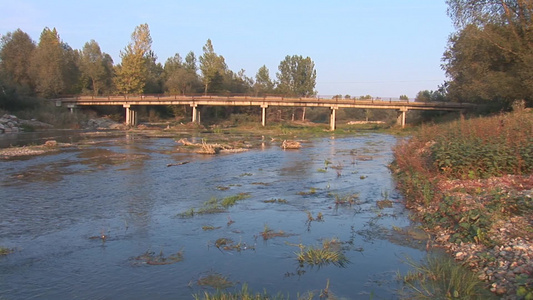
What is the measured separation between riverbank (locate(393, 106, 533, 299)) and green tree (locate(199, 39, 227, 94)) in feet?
279

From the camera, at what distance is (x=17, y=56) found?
81.9m

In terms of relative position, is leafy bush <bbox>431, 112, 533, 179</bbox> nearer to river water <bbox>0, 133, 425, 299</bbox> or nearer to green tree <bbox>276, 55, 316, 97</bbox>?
river water <bbox>0, 133, 425, 299</bbox>

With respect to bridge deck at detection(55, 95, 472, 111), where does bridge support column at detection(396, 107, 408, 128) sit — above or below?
below

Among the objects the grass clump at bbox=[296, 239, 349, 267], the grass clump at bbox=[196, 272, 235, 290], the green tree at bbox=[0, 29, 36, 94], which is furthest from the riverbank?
the green tree at bbox=[0, 29, 36, 94]

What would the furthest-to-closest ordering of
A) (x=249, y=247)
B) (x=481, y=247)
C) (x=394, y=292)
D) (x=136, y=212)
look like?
1. (x=136, y=212)
2. (x=249, y=247)
3. (x=481, y=247)
4. (x=394, y=292)

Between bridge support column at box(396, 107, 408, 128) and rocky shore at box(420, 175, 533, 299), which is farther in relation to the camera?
bridge support column at box(396, 107, 408, 128)

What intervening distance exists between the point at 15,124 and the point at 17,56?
105 ft

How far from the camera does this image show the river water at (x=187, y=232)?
8641 millimetres

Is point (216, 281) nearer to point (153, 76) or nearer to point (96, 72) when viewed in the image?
point (96, 72)

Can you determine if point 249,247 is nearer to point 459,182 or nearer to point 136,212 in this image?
point 136,212

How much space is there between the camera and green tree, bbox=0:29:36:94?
81062 mm

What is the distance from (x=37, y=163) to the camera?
1046 inches

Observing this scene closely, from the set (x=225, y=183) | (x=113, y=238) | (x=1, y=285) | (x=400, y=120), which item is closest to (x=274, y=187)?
(x=225, y=183)

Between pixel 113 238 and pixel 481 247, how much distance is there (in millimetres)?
9188
